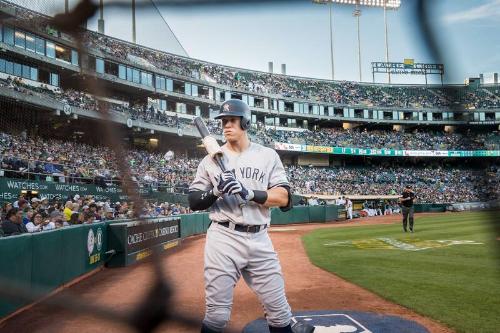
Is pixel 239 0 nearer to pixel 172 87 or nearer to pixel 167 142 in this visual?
pixel 167 142

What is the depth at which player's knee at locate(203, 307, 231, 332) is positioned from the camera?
290 cm

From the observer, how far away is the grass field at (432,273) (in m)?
4.90

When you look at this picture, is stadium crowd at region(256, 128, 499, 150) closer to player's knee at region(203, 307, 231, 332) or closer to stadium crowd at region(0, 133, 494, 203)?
stadium crowd at region(0, 133, 494, 203)

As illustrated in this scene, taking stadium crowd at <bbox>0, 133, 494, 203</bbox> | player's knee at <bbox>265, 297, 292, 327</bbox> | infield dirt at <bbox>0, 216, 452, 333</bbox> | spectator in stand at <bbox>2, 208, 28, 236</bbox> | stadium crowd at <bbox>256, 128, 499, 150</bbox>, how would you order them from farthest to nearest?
1. stadium crowd at <bbox>256, 128, 499, 150</bbox>
2. spectator in stand at <bbox>2, 208, 28, 236</bbox>
3. stadium crowd at <bbox>0, 133, 494, 203</bbox>
4. infield dirt at <bbox>0, 216, 452, 333</bbox>
5. player's knee at <bbox>265, 297, 292, 327</bbox>

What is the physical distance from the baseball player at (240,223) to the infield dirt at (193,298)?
60 cm

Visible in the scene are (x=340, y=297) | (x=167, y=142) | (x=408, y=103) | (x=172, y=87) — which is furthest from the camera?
(x=408, y=103)

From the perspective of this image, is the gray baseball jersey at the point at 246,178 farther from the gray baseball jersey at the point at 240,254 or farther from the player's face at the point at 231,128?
the player's face at the point at 231,128

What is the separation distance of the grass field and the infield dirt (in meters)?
0.31

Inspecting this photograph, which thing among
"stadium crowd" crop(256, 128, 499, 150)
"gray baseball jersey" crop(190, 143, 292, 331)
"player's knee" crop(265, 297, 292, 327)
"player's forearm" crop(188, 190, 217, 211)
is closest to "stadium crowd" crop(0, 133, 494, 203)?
"player's forearm" crop(188, 190, 217, 211)

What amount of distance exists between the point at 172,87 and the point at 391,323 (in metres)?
32.2

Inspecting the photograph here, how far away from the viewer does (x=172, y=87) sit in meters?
34.8

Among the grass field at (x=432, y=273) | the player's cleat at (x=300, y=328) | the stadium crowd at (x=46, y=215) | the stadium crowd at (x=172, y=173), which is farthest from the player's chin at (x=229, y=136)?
the stadium crowd at (x=46, y=215)

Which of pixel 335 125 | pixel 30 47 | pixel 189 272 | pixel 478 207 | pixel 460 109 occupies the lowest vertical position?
pixel 189 272

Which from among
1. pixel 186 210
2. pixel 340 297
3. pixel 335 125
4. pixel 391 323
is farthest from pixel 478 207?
pixel 335 125
